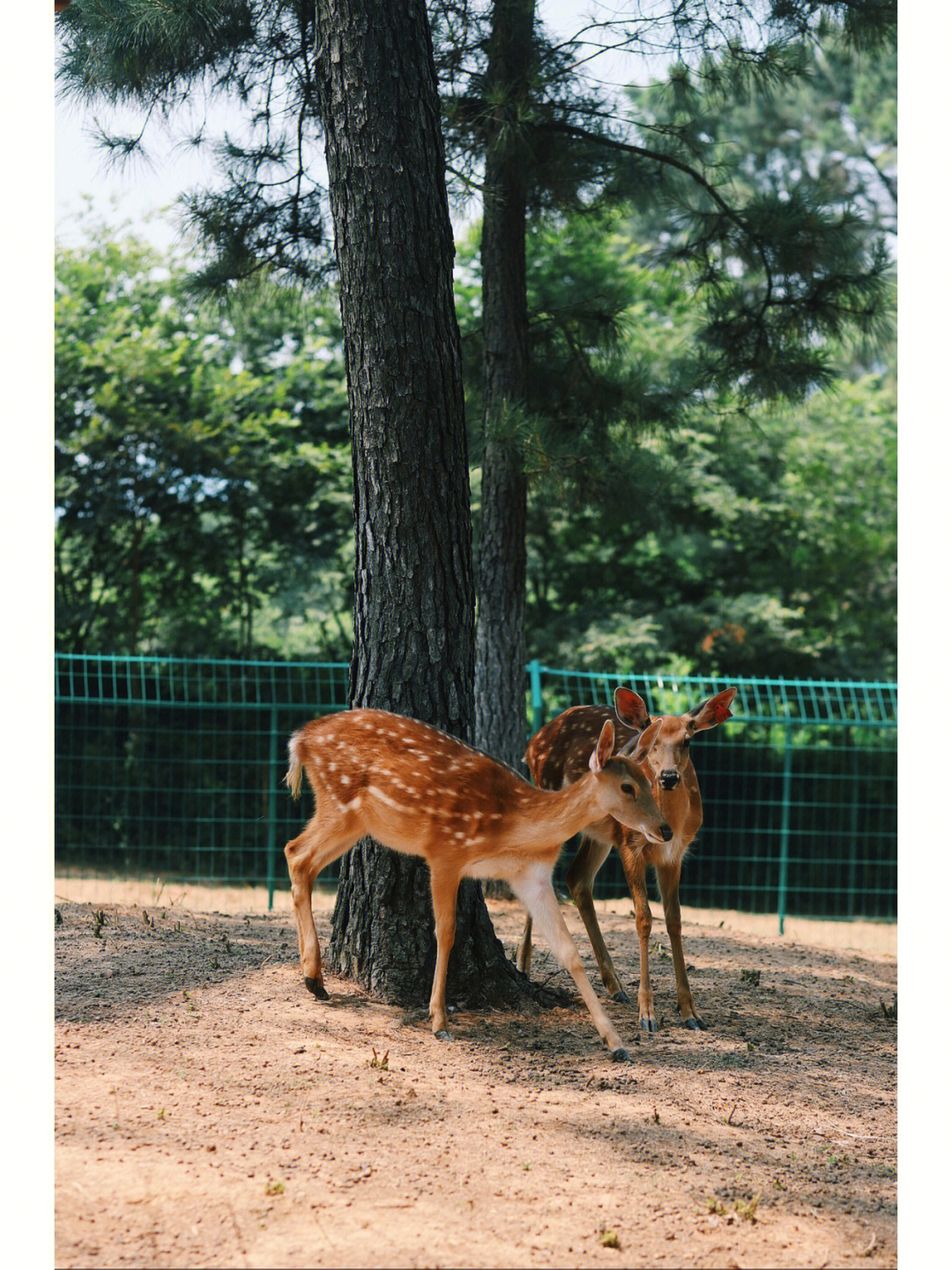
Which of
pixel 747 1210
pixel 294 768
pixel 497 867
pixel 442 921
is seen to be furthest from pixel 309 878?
pixel 747 1210

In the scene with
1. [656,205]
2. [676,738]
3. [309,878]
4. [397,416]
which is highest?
[656,205]

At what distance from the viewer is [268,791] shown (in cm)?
1048

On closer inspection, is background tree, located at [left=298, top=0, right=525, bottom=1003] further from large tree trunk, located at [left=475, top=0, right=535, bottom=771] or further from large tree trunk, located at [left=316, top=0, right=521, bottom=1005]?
large tree trunk, located at [left=475, top=0, right=535, bottom=771]

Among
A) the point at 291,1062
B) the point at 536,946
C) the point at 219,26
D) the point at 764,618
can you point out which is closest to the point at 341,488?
the point at 764,618

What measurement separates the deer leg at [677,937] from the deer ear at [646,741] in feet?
1.49

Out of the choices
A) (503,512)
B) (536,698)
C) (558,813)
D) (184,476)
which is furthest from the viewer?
(184,476)

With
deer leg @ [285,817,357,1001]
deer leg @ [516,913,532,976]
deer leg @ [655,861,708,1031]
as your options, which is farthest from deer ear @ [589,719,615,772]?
deer leg @ [516,913,532,976]

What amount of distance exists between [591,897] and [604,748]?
45.1 inches

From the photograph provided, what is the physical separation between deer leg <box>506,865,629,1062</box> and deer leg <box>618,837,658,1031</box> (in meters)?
0.24

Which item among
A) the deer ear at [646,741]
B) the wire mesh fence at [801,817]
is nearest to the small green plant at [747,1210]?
the deer ear at [646,741]

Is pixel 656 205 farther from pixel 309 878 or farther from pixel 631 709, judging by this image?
pixel 309 878

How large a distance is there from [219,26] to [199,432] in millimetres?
6089

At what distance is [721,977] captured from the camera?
5672 mm

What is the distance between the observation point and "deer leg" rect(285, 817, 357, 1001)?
14.0 feet
